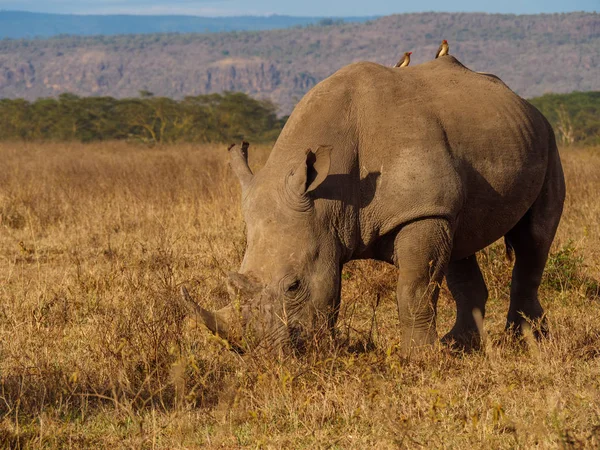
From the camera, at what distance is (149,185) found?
12609 mm

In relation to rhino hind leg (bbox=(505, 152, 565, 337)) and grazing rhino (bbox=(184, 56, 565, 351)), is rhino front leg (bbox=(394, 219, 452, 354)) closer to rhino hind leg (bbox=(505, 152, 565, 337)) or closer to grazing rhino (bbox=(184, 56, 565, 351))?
grazing rhino (bbox=(184, 56, 565, 351))

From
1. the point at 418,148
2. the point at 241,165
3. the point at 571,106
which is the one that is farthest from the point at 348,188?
the point at 571,106

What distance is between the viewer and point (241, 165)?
5.56 m

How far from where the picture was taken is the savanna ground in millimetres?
4102

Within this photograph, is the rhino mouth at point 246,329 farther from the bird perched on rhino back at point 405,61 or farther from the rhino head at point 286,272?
the bird perched on rhino back at point 405,61

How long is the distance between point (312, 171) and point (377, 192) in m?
0.44

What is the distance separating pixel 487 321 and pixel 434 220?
199cm

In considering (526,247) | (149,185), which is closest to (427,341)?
(526,247)

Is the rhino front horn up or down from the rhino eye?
down

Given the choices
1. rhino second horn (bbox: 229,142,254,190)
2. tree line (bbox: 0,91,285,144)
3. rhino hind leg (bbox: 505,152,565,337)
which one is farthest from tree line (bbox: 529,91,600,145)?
rhino second horn (bbox: 229,142,254,190)

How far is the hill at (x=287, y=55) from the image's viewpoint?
427 ft

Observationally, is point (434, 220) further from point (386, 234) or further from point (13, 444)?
point (13, 444)

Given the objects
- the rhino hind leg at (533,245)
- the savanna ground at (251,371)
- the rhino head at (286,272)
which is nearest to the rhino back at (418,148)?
the rhino head at (286,272)

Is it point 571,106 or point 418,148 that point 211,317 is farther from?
point 571,106
